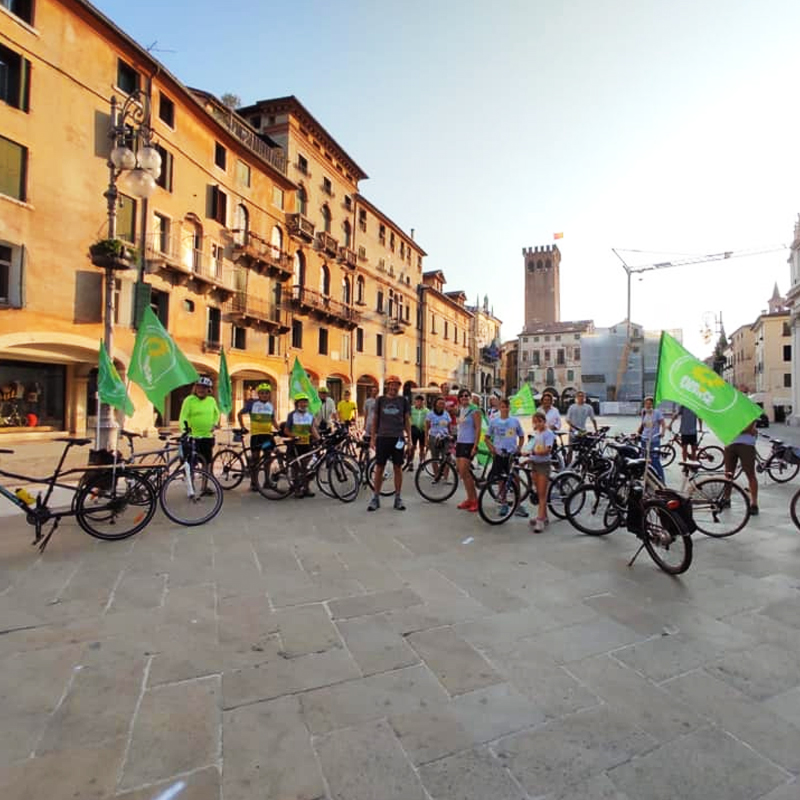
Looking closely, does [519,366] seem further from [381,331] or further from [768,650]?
[768,650]

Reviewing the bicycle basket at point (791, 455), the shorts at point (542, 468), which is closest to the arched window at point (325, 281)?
the bicycle basket at point (791, 455)

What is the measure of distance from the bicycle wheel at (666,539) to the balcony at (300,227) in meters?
24.9

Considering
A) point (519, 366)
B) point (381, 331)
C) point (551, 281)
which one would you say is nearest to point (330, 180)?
point (381, 331)

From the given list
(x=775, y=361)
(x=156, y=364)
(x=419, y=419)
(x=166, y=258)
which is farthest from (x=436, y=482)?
(x=775, y=361)

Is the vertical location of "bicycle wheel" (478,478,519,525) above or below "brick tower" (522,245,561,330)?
below

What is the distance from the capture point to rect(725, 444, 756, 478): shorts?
257 inches

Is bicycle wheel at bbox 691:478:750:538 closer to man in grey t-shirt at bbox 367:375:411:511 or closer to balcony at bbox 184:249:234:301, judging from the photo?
man in grey t-shirt at bbox 367:375:411:511

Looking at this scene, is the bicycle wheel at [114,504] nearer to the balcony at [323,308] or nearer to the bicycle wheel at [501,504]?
the bicycle wheel at [501,504]

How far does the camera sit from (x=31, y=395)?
15.4 metres

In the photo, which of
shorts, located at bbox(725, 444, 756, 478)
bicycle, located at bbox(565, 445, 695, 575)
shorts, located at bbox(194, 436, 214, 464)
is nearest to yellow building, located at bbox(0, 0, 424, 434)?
shorts, located at bbox(194, 436, 214, 464)

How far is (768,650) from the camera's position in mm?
3041

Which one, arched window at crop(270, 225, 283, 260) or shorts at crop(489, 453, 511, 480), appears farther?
arched window at crop(270, 225, 283, 260)

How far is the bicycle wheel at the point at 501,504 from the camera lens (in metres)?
6.14

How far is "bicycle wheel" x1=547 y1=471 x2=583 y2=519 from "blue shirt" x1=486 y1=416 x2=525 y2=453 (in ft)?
2.21
